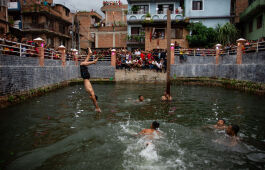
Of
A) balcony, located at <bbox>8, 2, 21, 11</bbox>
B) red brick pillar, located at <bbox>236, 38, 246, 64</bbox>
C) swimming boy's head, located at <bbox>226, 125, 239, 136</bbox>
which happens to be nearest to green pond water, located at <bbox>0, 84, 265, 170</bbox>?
swimming boy's head, located at <bbox>226, 125, 239, 136</bbox>

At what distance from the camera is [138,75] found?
21.6 meters

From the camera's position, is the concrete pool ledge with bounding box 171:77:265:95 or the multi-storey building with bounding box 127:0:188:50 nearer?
the concrete pool ledge with bounding box 171:77:265:95

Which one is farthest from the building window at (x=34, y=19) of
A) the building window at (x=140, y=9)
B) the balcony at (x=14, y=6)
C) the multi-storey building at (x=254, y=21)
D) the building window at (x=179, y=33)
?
the multi-storey building at (x=254, y=21)

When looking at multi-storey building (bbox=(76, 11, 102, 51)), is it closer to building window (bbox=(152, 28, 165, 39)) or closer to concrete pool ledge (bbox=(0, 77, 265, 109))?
building window (bbox=(152, 28, 165, 39))

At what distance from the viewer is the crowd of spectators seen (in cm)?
2273

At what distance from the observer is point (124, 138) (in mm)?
6594

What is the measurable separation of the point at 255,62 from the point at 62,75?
47.3ft

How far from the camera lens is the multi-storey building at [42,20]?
33844 millimetres

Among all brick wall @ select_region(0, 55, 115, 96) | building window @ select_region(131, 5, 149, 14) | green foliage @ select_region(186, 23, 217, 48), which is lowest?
brick wall @ select_region(0, 55, 115, 96)

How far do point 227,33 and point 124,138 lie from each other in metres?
26.0

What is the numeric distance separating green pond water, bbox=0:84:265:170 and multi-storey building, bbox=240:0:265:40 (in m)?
16.1

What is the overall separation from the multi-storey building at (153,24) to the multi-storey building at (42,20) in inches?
499

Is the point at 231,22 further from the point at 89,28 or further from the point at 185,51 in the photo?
the point at 89,28

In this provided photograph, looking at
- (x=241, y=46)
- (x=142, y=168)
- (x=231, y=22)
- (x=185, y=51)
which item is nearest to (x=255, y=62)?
(x=241, y=46)
